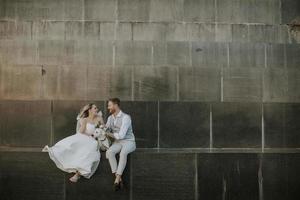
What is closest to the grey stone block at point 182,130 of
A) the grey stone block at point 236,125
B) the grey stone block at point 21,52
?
the grey stone block at point 236,125

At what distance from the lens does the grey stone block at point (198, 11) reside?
1447 centimetres

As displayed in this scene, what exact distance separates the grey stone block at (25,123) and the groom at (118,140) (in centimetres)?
199

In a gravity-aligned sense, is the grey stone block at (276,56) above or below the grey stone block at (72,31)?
below

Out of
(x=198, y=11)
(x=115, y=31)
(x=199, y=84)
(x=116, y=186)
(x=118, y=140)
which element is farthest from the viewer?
(x=198, y=11)

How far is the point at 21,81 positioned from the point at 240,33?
6315 mm

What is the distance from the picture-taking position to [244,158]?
12570 mm

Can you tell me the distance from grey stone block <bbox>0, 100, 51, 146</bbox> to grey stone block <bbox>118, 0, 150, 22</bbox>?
3.28 meters

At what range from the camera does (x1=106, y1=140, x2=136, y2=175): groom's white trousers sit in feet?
39.1

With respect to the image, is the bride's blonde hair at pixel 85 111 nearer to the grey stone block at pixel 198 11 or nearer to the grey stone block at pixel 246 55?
the grey stone block at pixel 198 11

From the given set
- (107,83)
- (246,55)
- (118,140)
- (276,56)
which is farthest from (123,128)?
(276,56)

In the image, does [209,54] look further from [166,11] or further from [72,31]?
[72,31]

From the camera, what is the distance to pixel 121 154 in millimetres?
11992

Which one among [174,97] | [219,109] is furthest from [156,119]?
[219,109]

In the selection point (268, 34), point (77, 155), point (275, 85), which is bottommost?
point (77, 155)
